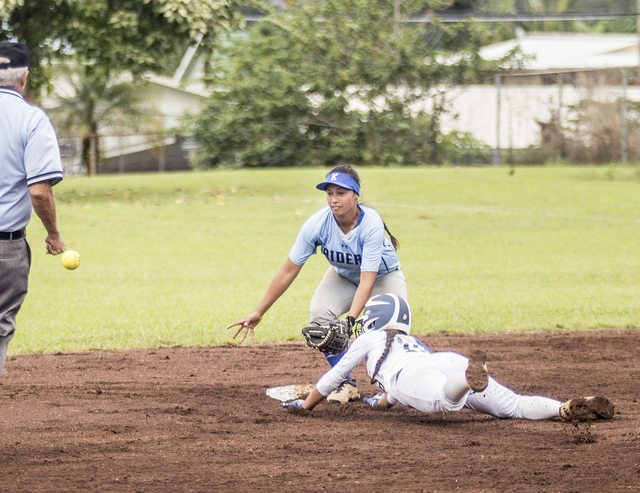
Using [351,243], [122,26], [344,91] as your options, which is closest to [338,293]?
[351,243]

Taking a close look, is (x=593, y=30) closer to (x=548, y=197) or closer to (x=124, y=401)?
(x=548, y=197)

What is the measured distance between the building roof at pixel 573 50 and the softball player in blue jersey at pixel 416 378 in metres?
30.0

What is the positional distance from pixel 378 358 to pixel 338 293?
1094mm

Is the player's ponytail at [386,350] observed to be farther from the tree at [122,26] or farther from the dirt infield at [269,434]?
the tree at [122,26]

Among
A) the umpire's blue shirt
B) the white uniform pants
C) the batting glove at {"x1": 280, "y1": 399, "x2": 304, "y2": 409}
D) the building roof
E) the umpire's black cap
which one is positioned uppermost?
the building roof

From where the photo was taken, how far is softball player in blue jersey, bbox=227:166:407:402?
5602 millimetres

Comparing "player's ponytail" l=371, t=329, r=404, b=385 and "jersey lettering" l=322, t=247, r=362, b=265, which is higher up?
"jersey lettering" l=322, t=247, r=362, b=265

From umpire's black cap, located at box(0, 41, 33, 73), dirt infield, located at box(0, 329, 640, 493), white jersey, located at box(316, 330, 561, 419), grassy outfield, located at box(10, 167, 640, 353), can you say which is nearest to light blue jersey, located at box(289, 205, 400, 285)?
white jersey, located at box(316, 330, 561, 419)

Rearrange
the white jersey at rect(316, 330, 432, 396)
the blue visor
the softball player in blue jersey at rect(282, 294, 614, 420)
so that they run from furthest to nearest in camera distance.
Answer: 1. the blue visor
2. the white jersey at rect(316, 330, 432, 396)
3. the softball player in blue jersey at rect(282, 294, 614, 420)

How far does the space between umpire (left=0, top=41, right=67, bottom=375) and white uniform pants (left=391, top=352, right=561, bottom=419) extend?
7.66ft

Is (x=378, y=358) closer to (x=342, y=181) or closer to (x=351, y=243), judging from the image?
(x=351, y=243)

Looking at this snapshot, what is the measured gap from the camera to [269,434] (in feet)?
16.2

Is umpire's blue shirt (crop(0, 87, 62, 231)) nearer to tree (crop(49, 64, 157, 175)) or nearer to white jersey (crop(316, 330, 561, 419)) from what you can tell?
white jersey (crop(316, 330, 561, 419))

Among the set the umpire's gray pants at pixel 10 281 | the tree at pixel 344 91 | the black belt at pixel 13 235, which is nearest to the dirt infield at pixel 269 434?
the umpire's gray pants at pixel 10 281
